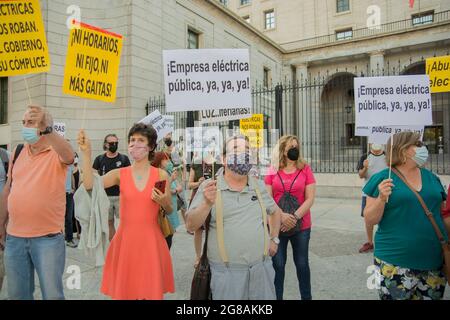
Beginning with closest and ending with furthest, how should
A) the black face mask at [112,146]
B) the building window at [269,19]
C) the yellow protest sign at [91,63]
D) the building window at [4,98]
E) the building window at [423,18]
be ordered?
the yellow protest sign at [91,63] → the black face mask at [112,146] → the building window at [4,98] → the building window at [423,18] → the building window at [269,19]

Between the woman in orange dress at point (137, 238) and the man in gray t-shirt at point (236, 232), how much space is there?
0.37 metres

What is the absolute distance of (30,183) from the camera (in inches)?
114

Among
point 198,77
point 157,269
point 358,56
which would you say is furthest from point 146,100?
point 358,56

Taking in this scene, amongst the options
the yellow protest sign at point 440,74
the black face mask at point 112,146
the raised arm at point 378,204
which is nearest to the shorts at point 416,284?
the raised arm at point 378,204

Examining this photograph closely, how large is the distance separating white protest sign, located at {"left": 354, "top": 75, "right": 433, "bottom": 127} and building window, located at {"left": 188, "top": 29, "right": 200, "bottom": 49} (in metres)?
15.8

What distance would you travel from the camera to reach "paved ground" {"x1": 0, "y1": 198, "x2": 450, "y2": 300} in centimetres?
423

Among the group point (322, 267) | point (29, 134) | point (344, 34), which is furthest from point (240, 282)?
point (344, 34)

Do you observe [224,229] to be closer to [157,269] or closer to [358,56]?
[157,269]

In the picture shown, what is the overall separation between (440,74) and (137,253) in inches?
222

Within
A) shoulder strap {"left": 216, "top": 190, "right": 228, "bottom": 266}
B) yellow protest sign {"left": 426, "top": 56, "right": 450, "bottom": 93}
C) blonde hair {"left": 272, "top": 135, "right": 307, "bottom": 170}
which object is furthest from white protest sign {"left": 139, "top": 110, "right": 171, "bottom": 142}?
yellow protest sign {"left": 426, "top": 56, "right": 450, "bottom": 93}

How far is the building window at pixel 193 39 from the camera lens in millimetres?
18516

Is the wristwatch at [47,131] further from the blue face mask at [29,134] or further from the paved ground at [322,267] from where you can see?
the paved ground at [322,267]

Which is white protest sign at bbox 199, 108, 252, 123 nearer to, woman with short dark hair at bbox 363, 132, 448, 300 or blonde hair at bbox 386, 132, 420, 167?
blonde hair at bbox 386, 132, 420, 167

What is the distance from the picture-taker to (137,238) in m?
2.77
